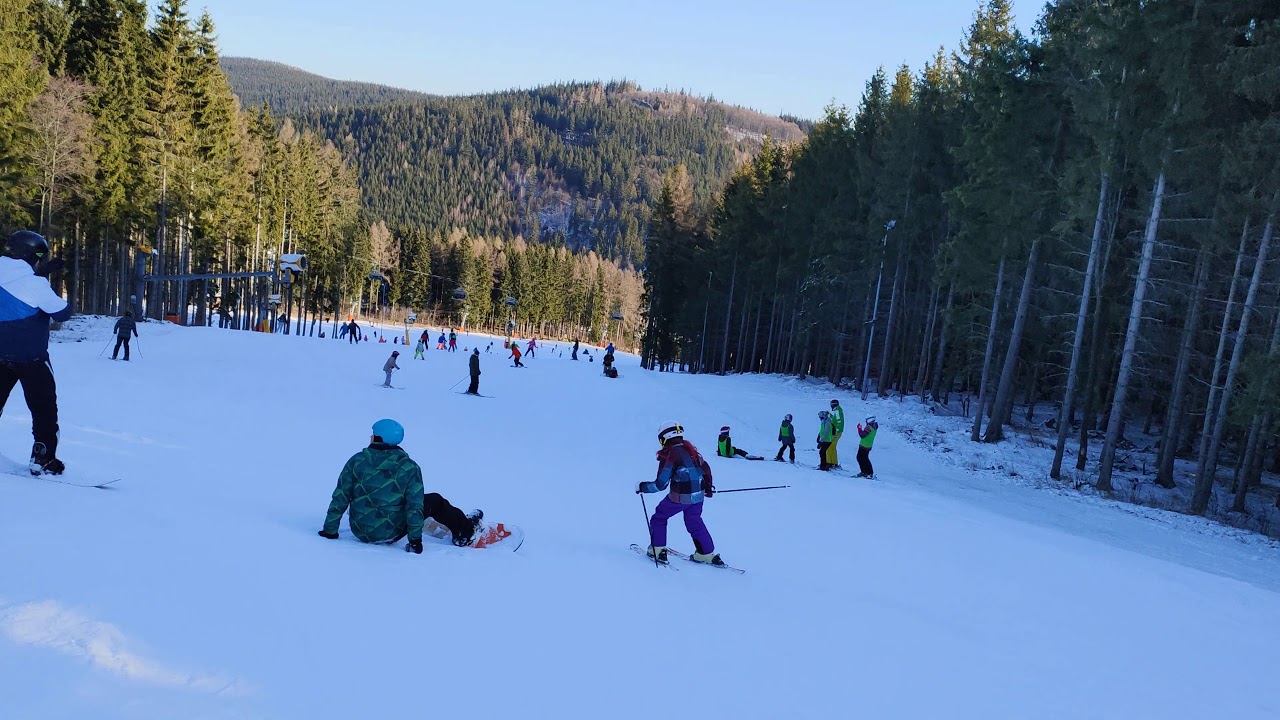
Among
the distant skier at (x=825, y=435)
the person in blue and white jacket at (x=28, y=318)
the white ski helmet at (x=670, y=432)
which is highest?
the person in blue and white jacket at (x=28, y=318)

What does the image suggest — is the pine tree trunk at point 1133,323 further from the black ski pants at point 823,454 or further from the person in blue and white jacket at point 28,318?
the person in blue and white jacket at point 28,318

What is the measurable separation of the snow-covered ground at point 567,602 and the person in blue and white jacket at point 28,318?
27.1 inches

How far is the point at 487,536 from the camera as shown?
22.8ft

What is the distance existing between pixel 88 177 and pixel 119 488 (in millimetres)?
32446

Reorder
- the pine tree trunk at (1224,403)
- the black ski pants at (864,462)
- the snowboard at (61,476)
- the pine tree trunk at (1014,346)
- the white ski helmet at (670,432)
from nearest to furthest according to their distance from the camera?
the snowboard at (61,476), the white ski helmet at (670,432), the pine tree trunk at (1224,403), the black ski pants at (864,462), the pine tree trunk at (1014,346)

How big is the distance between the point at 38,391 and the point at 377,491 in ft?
9.02

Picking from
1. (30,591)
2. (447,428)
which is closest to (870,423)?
(447,428)

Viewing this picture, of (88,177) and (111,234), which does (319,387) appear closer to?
(88,177)

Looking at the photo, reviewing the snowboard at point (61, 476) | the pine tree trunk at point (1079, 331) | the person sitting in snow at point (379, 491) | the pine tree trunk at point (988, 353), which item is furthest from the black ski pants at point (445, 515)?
the pine tree trunk at point (988, 353)

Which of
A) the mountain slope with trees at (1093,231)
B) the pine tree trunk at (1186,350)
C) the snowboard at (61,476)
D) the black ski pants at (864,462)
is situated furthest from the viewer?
the pine tree trunk at (1186,350)

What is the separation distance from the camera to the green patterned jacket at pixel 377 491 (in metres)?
5.95

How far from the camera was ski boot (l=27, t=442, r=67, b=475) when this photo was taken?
19.6 ft

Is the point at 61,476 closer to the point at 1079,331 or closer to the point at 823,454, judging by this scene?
the point at 823,454

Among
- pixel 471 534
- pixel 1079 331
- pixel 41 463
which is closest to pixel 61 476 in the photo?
pixel 41 463
